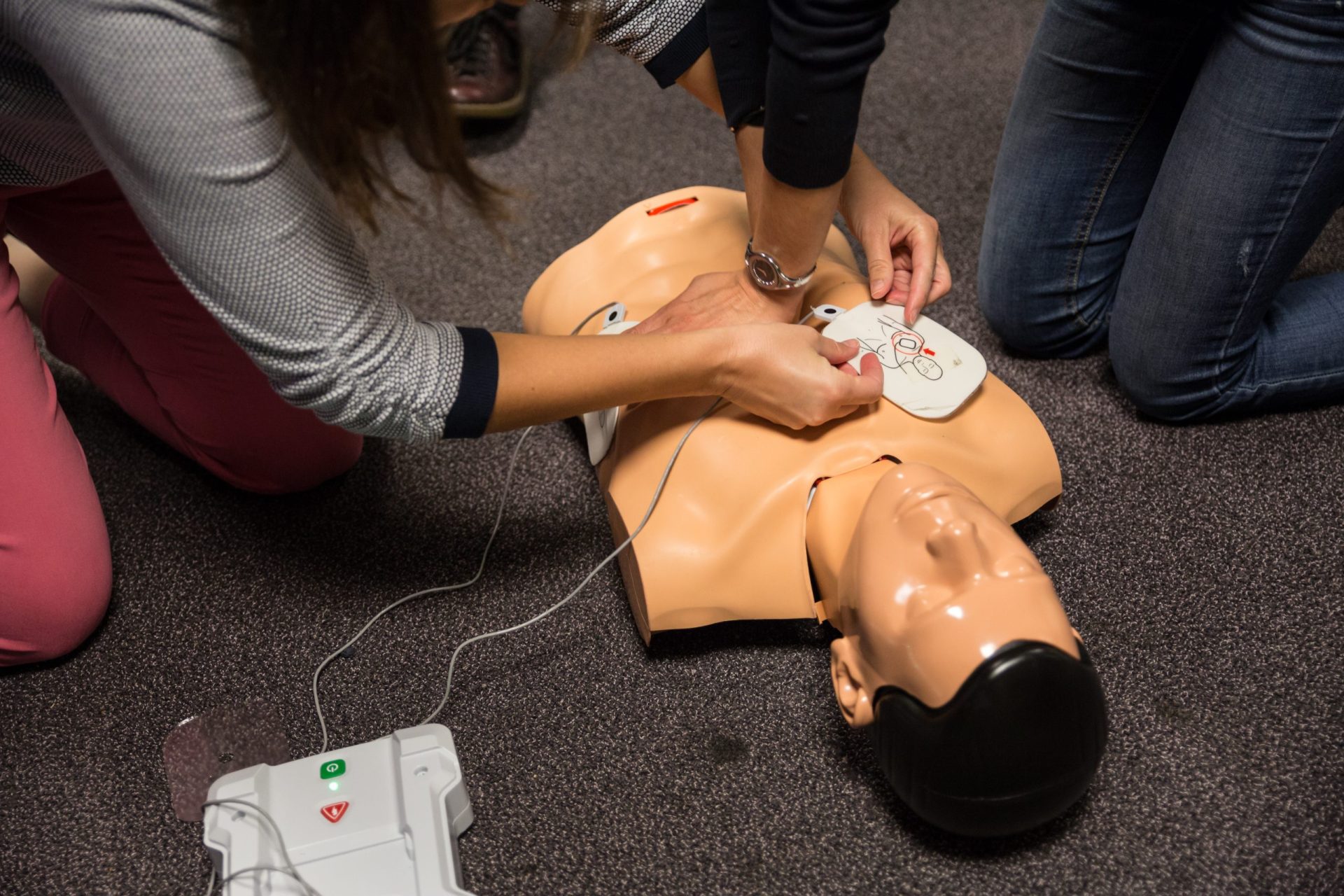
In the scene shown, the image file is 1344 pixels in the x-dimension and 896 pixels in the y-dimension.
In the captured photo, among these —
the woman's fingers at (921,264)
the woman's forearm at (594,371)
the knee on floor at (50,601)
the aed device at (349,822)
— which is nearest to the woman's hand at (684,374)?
the woman's forearm at (594,371)

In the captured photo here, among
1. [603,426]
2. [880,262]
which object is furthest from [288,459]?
[880,262]

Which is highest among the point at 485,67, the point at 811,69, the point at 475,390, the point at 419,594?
the point at 811,69

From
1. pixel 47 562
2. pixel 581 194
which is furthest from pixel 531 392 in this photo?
pixel 581 194

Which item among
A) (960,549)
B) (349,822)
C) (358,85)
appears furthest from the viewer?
(349,822)

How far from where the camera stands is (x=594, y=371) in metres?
0.91

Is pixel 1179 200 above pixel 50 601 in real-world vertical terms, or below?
above

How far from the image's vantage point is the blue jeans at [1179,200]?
1026 mm

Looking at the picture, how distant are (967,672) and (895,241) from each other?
1.67 ft

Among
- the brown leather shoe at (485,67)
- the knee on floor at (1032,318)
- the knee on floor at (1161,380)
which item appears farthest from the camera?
the brown leather shoe at (485,67)

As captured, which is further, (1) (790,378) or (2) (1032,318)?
(2) (1032,318)

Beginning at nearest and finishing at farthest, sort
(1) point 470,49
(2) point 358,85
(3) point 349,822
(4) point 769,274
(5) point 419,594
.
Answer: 1. (2) point 358,85
2. (3) point 349,822
3. (4) point 769,274
4. (5) point 419,594
5. (1) point 470,49

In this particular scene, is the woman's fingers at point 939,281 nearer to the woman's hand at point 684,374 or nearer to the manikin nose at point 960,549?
the woman's hand at point 684,374

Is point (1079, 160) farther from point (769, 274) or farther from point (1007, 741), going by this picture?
point (1007, 741)

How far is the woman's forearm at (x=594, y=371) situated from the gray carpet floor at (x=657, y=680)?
106 millimetres
